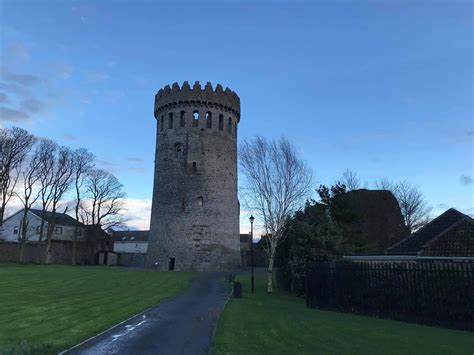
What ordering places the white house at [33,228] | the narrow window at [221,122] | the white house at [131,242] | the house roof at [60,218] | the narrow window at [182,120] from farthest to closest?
the white house at [131,242] → the house roof at [60,218] → the white house at [33,228] → the narrow window at [221,122] → the narrow window at [182,120]

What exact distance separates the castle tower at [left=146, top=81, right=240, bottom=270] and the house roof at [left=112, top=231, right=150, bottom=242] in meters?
40.9

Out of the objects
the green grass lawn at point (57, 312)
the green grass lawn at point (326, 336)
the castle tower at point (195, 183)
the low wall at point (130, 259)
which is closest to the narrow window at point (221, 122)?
the castle tower at point (195, 183)

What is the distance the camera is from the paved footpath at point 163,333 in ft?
29.8

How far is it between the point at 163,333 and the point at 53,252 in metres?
52.0

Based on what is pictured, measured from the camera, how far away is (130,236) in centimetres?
9038

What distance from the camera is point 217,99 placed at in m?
46.5

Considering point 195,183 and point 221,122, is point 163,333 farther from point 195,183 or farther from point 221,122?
point 221,122

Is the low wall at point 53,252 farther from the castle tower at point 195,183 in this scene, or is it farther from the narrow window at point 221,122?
the narrow window at point 221,122

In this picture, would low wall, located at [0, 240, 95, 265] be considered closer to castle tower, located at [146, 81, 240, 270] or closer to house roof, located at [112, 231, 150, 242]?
castle tower, located at [146, 81, 240, 270]

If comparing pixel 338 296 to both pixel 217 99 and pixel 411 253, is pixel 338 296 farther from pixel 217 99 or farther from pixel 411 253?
pixel 217 99

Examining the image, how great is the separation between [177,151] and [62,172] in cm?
1743

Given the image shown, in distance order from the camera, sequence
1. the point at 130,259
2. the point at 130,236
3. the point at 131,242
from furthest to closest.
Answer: the point at 130,236, the point at 131,242, the point at 130,259

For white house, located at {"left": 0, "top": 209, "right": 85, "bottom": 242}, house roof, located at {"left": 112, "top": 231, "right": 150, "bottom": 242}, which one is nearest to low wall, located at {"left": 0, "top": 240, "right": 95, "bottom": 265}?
white house, located at {"left": 0, "top": 209, "right": 85, "bottom": 242}

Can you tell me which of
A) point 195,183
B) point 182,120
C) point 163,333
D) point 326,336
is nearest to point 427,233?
point 326,336
